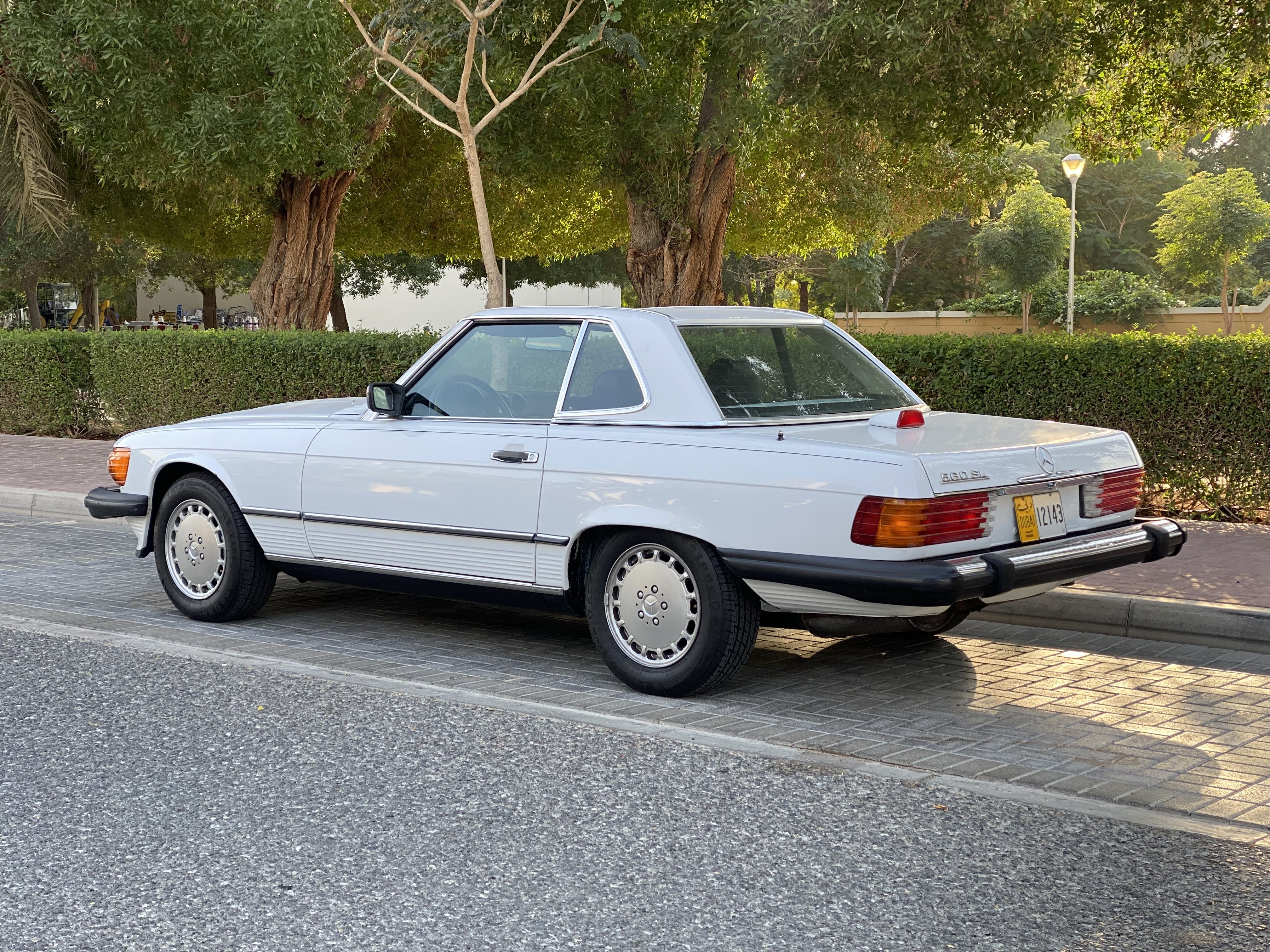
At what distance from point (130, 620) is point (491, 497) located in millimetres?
2462

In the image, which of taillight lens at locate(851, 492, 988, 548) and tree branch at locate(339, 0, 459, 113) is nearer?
taillight lens at locate(851, 492, 988, 548)

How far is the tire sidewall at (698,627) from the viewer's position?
214 inches

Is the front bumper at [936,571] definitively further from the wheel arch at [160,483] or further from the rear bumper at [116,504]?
the rear bumper at [116,504]

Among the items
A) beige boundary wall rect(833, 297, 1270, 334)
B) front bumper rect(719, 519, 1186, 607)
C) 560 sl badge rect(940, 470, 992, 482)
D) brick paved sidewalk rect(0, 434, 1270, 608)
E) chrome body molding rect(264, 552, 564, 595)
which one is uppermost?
beige boundary wall rect(833, 297, 1270, 334)

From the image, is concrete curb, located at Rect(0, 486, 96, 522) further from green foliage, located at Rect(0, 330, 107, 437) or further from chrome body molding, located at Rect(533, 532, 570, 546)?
chrome body molding, located at Rect(533, 532, 570, 546)

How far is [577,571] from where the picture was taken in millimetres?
5938

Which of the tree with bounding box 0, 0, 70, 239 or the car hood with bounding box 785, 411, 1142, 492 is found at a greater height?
the tree with bounding box 0, 0, 70, 239

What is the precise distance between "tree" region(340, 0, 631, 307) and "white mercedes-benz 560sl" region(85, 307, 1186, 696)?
577cm

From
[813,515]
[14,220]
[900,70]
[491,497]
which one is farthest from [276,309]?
[813,515]

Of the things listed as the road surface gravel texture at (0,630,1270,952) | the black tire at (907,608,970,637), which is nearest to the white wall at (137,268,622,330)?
the black tire at (907,608,970,637)

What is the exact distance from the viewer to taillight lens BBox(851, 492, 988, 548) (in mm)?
5043

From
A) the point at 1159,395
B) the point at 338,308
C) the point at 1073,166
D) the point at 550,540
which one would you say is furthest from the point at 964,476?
the point at 338,308

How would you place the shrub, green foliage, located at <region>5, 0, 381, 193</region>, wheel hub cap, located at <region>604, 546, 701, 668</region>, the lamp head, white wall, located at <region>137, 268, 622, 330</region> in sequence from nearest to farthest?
wheel hub cap, located at <region>604, 546, 701, 668</region> → the shrub → green foliage, located at <region>5, 0, 381, 193</region> → the lamp head → white wall, located at <region>137, 268, 622, 330</region>

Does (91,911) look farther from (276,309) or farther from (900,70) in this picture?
(276,309)
